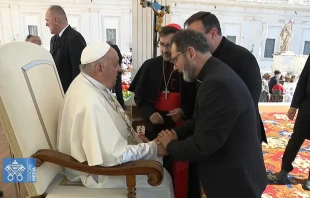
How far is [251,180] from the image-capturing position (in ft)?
4.72

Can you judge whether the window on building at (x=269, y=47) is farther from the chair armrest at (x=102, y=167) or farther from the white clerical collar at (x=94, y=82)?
the chair armrest at (x=102, y=167)

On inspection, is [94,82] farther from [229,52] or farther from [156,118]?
[229,52]

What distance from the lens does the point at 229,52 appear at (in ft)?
6.52

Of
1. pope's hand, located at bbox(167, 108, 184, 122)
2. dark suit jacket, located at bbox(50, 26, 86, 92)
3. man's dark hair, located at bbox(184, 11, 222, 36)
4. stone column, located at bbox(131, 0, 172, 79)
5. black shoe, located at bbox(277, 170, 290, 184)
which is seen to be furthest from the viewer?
stone column, located at bbox(131, 0, 172, 79)

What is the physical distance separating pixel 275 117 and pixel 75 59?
4.36 meters

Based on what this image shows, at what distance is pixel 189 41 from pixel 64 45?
2.27 m

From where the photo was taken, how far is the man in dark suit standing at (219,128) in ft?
4.23

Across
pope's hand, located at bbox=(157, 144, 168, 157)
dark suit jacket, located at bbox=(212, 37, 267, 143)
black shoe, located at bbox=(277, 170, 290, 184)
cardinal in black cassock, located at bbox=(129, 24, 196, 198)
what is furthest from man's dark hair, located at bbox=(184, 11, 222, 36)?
black shoe, located at bbox=(277, 170, 290, 184)

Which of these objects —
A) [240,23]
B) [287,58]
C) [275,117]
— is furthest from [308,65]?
[240,23]

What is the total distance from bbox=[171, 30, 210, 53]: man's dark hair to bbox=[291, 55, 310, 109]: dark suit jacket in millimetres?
1699

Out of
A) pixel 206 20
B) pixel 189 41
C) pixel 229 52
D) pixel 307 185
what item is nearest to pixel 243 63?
pixel 229 52

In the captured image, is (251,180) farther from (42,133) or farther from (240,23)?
(240,23)

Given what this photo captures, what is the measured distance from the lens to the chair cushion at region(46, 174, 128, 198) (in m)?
1.53

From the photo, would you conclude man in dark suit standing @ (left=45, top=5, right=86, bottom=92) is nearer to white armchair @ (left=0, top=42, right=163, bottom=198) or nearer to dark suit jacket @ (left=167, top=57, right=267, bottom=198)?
white armchair @ (left=0, top=42, right=163, bottom=198)
